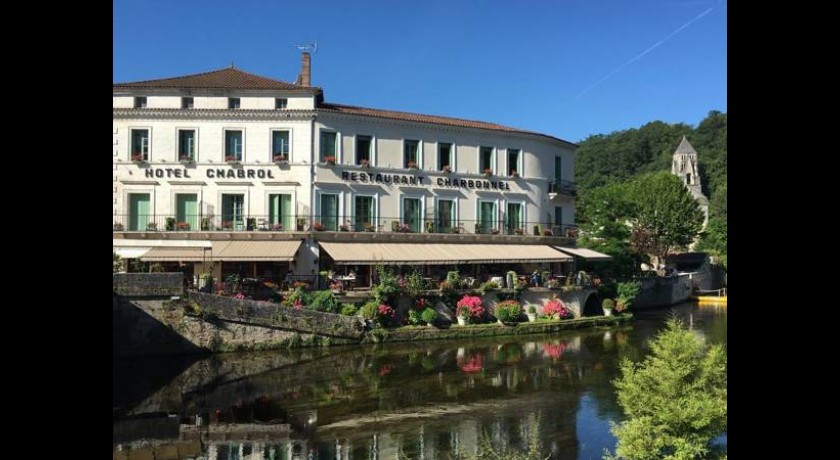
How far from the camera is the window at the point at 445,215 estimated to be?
26766mm

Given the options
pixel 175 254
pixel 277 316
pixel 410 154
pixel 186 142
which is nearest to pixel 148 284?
pixel 175 254

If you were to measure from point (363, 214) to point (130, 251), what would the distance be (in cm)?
960

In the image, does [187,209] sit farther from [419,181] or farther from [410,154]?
[419,181]

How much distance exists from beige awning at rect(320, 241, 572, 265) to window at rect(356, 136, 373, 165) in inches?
163

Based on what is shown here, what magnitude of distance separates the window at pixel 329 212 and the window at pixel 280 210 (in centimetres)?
138

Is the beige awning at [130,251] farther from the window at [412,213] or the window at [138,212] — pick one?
the window at [412,213]

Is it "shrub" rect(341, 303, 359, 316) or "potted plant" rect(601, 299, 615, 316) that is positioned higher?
"shrub" rect(341, 303, 359, 316)

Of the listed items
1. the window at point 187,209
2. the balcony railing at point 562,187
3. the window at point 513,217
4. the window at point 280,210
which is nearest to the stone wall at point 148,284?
the window at point 187,209

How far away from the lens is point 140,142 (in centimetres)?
2403

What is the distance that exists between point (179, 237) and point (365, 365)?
10625 millimetres

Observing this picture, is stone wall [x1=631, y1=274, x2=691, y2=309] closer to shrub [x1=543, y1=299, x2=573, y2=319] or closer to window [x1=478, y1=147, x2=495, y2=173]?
shrub [x1=543, y1=299, x2=573, y2=319]

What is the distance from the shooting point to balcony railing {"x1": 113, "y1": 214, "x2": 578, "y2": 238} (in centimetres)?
2344

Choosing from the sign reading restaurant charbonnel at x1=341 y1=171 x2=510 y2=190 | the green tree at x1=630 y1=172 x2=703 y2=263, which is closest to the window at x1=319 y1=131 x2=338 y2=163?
the sign reading restaurant charbonnel at x1=341 y1=171 x2=510 y2=190

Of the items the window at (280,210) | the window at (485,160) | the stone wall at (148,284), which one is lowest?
the stone wall at (148,284)
